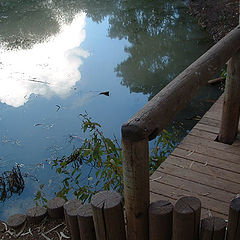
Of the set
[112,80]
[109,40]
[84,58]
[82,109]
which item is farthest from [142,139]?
[109,40]

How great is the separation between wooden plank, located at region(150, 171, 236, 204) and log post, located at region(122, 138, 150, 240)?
32.4 inches

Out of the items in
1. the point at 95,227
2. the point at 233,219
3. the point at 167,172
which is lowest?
the point at 167,172

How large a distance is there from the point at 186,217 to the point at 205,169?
117 centimetres

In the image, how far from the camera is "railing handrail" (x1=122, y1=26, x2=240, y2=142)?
1.32 meters

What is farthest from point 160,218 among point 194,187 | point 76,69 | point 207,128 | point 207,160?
point 76,69

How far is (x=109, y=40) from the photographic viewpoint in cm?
916

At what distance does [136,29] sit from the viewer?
9.60 m

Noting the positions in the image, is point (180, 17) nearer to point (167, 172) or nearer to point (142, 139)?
point (167, 172)

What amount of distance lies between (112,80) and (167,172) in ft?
14.5

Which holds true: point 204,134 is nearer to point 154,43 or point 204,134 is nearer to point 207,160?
point 207,160

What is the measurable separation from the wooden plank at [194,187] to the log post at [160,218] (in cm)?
80

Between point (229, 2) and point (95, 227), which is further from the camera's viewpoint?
point (229, 2)

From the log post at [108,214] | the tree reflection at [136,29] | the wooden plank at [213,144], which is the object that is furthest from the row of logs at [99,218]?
the tree reflection at [136,29]

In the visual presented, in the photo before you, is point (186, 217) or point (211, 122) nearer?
point (186, 217)
